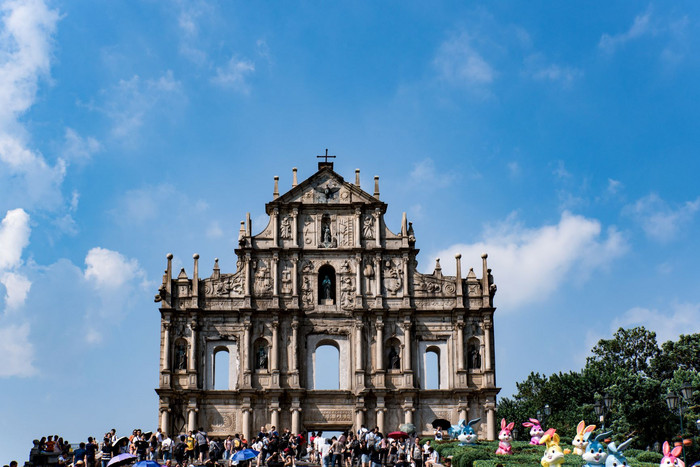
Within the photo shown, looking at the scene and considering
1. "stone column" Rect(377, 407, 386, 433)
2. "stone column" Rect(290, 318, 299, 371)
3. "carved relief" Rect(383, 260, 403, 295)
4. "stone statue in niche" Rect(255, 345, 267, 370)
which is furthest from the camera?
"carved relief" Rect(383, 260, 403, 295)

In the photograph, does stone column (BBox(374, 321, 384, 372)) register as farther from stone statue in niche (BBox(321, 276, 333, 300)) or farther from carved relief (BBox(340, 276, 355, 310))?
stone statue in niche (BBox(321, 276, 333, 300))

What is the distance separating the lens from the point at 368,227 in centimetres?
4997

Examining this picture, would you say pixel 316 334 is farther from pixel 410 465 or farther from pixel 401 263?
pixel 410 465

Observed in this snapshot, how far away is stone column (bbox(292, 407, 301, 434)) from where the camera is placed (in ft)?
152

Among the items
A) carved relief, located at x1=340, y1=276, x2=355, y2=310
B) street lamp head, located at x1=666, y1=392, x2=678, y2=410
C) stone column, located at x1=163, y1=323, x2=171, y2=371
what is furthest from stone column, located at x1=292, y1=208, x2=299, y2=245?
street lamp head, located at x1=666, y1=392, x2=678, y2=410

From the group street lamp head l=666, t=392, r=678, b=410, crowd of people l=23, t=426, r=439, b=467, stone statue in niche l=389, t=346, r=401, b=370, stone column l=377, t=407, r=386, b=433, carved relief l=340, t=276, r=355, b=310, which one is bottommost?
crowd of people l=23, t=426, r=439, b=467

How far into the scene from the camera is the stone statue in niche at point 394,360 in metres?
48.1

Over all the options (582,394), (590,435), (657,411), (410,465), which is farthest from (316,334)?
(582,394)

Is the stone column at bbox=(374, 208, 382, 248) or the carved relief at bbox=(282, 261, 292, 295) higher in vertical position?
the stone column at bbox=(374, 208, 382, 248)

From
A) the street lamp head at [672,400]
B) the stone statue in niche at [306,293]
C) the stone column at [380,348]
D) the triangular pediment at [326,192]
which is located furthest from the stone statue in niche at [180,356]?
the street lamp head at [672,400]

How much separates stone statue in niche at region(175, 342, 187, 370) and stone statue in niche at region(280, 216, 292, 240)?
7.70 m

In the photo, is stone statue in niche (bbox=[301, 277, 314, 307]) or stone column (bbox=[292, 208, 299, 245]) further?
stone column (bbox=[292, 208, 299, 245])

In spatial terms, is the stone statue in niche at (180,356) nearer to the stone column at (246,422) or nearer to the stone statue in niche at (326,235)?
the stone column at (246,422)

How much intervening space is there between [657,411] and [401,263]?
16.9 meters
